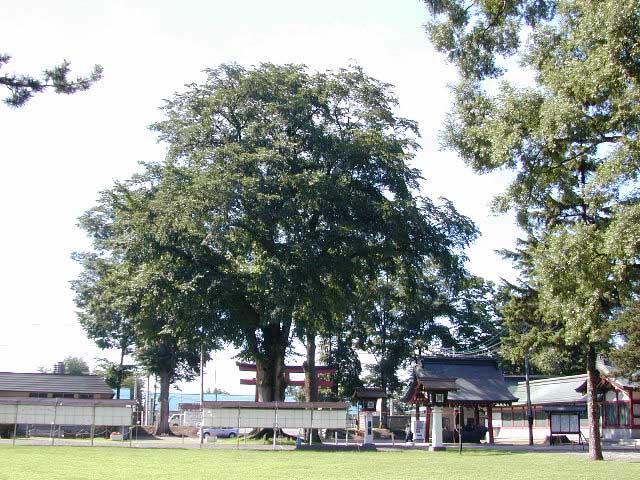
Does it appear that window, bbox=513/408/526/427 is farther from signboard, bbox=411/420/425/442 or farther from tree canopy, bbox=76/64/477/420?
tree canopy, bbox=76/64/477/420

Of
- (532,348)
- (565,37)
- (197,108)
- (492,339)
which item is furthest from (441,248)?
(492,339)

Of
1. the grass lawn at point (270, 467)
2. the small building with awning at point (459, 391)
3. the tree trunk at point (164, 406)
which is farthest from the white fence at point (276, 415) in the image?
the tree trunk at point (164, 406)

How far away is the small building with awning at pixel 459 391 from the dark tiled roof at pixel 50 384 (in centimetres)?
2494

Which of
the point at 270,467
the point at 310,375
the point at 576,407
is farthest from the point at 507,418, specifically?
the point at 270,467

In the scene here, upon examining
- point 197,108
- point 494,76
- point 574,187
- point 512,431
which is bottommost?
point 512,431

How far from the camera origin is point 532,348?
30641mm

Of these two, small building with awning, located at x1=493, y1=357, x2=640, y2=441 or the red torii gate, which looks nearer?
the red torii gate

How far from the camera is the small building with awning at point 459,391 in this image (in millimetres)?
43844

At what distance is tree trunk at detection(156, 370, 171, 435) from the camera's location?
180ft

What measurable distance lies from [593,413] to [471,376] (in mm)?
21209

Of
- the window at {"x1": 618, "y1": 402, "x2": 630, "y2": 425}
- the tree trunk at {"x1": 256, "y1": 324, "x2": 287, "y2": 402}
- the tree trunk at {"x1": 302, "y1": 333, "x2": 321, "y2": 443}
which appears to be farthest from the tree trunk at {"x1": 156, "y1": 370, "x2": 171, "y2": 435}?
the window at {"x1": 618, "y1": 402, "x2": 630, "y2": 425}

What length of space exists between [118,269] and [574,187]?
84.9 feet

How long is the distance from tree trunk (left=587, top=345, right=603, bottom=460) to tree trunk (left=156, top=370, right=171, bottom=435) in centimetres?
3544

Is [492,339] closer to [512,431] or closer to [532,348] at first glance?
[512,431]
